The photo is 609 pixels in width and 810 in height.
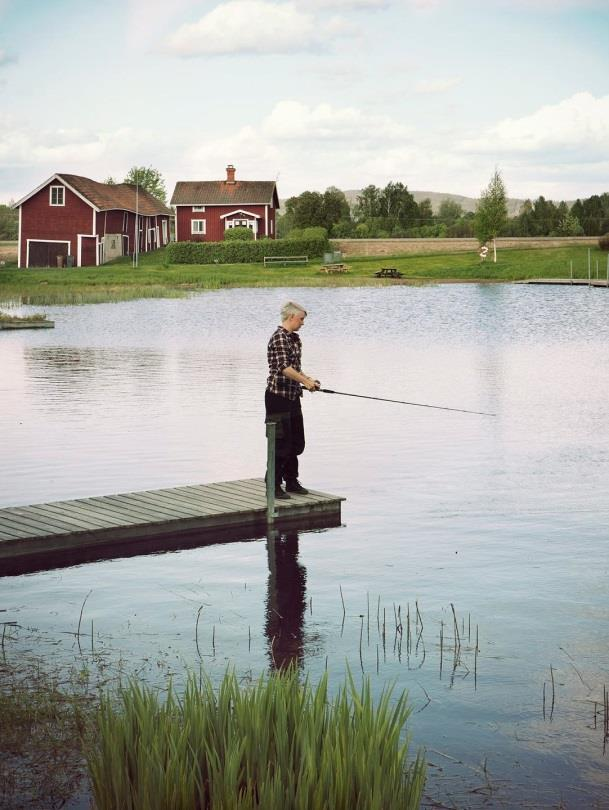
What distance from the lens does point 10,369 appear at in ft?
97.6

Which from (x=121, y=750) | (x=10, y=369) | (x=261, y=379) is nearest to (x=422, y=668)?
(x=121, y=750)

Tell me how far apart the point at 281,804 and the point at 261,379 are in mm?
23161

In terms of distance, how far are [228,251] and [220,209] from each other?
9338mm

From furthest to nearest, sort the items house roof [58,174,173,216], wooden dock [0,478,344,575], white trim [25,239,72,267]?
house roof [58,174,173,216] → white trim [25,239,72,267] → wooden dock [0,478,344,575]

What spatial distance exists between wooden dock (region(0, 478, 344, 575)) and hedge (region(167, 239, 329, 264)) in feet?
265

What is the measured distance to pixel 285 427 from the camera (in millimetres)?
13047

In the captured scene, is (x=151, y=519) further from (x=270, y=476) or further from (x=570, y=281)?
(x=570, y=281)

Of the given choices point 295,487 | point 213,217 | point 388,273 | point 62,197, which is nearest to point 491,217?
point 388,273

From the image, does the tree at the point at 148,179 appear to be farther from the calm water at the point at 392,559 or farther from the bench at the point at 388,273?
the calm water at the point at 392,559

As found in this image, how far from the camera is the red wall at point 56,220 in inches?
3629

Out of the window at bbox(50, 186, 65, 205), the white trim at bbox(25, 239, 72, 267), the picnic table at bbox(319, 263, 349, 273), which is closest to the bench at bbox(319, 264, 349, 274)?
the picnic table at bbox(319, 263, 349, 273)

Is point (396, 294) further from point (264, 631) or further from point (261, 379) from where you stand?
point (264, 631)

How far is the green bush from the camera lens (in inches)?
3829

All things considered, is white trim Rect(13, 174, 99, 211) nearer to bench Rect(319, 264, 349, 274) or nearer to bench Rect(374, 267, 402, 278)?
bench Rect(319, 264, 349, 274)
